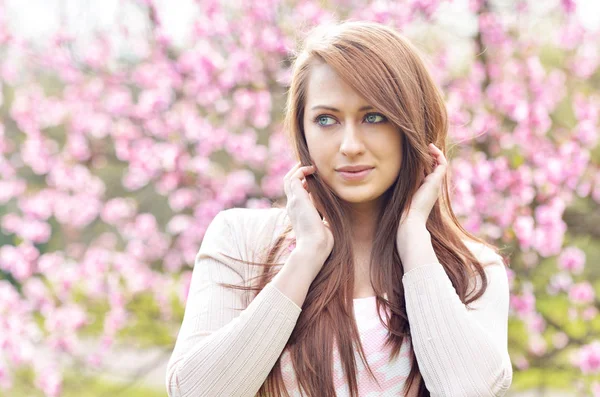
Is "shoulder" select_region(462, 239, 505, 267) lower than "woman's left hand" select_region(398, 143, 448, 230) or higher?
lower

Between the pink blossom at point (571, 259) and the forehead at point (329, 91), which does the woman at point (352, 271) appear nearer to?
the forehead at point (329, 91)

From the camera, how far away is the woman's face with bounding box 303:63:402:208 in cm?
148

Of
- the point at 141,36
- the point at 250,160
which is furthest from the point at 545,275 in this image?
the point at 141,36

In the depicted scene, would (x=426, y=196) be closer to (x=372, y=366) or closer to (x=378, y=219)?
(x=378, y=219)

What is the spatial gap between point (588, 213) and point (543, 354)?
63cm

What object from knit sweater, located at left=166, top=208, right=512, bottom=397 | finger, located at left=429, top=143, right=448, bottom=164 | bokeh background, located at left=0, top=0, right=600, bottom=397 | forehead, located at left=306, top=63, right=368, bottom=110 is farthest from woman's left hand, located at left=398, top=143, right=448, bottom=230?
bokeh background, located at left=0, top=0, right=600, bottom=397

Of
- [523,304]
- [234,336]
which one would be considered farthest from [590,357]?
[234,336]

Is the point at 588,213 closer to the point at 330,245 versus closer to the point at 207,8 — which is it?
the point at 207,8

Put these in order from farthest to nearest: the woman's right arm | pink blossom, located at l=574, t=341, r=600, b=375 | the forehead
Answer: pink blossom, located at l=574, t=341, r=600, b=375 < the forehead < the woman's right arm

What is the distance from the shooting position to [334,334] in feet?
4.79

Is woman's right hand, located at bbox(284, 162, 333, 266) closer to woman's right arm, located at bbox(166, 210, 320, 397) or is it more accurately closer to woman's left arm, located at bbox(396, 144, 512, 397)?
woman's right arm, located at bbox(166, 210, 320, 397)

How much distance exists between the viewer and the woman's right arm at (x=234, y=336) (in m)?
1.37

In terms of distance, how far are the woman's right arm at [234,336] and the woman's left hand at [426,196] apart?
24 centimetres

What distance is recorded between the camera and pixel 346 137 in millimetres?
1473
